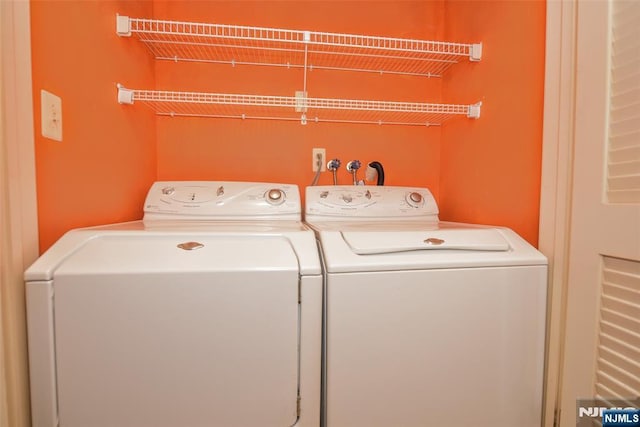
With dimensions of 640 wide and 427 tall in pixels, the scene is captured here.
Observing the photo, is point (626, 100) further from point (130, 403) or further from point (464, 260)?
point (130, 403)

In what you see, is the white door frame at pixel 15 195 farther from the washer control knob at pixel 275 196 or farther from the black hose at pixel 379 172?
the black hose at pixel 379 172

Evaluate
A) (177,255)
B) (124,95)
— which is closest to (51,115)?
(124,95)

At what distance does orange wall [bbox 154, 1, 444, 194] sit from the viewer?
5.65 feet

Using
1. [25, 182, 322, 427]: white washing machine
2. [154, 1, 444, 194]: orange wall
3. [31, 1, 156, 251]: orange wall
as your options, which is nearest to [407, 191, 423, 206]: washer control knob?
[154, 1, 444, 194]: orange wall

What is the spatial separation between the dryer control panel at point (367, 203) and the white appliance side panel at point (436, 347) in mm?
577

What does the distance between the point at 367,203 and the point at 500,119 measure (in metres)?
0.67

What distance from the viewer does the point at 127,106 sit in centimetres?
139

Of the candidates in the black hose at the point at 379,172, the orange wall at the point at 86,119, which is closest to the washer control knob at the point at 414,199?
the black hose at the point at 379,172

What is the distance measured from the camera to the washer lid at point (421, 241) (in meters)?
0.95

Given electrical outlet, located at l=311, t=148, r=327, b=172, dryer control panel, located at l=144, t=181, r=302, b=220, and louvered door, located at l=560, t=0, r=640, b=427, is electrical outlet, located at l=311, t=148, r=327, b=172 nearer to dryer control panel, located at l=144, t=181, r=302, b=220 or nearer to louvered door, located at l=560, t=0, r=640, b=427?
dryer control panel, located at l=144, t=181, r=302, b=220

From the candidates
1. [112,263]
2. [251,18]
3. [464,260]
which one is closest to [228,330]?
[112,263]

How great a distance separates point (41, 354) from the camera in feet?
2.62

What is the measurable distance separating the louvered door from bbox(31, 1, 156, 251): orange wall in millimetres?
1615

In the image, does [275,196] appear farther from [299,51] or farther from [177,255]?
[299,51]
